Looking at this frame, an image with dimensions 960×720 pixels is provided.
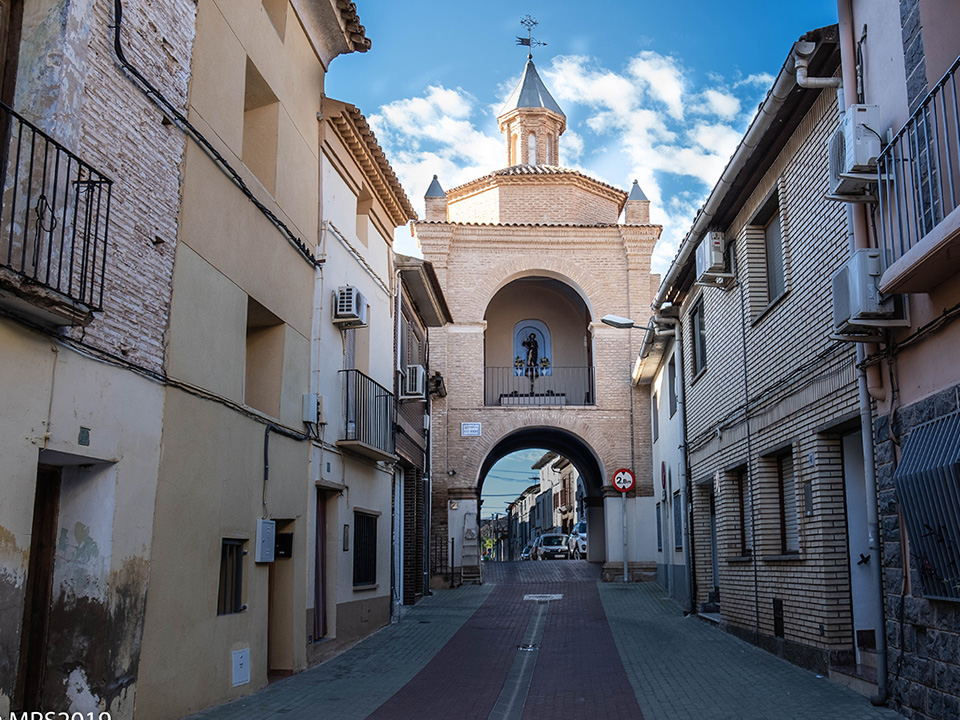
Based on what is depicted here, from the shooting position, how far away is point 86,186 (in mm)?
6809

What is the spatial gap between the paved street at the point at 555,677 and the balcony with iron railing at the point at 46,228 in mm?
3933

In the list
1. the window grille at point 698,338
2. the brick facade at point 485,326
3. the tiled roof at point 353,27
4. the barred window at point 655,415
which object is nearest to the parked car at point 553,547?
the brick facade at point 485,326

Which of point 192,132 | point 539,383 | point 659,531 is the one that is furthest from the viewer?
point 539,383

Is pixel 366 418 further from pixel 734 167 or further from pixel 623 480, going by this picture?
pixel 623 480

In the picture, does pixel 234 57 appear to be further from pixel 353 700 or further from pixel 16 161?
pixel 353 700

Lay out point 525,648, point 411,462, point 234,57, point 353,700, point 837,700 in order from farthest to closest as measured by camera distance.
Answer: point 411,462, point 525,648, point 234,57, point 353,700, point 837,700

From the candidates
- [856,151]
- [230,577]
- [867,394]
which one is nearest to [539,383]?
[230,577]

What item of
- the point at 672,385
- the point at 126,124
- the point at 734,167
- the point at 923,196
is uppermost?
the point at 734,167

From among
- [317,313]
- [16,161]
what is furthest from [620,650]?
[16,161]

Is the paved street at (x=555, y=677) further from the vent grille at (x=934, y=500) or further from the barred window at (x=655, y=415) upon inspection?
the barred window at (x=655, y=415)

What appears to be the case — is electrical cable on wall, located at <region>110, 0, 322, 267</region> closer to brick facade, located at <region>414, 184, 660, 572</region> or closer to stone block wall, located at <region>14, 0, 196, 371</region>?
stone block wall, located at <region>14, 0, 196, 371</region>

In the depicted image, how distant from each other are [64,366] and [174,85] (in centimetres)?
304

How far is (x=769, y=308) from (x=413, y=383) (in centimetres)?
871

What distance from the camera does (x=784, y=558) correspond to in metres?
10.9
